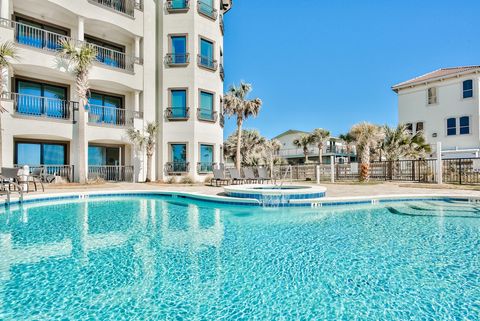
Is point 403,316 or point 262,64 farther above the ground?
point 262,64

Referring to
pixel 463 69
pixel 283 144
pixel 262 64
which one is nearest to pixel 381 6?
pixel 463 69

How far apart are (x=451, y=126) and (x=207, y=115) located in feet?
75.2

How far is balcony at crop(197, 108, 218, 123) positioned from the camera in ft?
61.2

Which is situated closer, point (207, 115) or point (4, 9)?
point (4, 9)

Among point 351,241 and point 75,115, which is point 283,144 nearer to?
point 75,115

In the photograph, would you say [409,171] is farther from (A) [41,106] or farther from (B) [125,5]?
(A) [41,106]

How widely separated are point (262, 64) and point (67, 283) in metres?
37.3

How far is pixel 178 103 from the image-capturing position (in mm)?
18719

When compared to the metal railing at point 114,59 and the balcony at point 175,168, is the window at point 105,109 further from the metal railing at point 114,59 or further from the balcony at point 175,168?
the balcony at point 175,168

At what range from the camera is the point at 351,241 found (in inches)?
208

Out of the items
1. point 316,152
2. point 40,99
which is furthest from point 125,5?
point 316,152

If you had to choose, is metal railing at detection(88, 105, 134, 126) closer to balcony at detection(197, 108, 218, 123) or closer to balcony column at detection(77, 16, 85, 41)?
balcony column at detection(77, 16, 85, 41)

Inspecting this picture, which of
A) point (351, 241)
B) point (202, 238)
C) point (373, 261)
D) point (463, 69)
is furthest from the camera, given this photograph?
point (463, 69)

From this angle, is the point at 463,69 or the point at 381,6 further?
the point at 463,69
